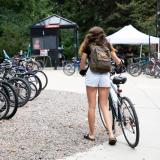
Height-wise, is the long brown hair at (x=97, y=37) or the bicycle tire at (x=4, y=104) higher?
the long brown hair at (x=97, y=37)

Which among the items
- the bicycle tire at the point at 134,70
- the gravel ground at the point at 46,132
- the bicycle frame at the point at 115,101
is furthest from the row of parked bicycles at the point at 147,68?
the bicycle frame at the point at 115,101

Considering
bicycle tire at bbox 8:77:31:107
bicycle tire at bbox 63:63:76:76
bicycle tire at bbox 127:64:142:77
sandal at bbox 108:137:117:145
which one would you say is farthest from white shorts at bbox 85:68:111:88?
bicycle tire at bbox 63:63:76:76

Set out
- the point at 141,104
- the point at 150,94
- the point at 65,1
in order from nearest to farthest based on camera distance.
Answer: the point at 141,104, the point at 150,94, the point at 65,1

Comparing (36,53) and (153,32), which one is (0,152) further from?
(153,32)

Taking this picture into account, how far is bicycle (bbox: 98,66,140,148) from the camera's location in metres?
7.56

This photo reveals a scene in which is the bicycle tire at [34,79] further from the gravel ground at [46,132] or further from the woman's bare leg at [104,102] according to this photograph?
the woman's bare leg at [104,102]

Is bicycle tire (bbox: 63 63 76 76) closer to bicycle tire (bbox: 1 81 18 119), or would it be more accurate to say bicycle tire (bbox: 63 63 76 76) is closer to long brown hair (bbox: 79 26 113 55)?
bicycle tire (bbox: 1 81 18 119)

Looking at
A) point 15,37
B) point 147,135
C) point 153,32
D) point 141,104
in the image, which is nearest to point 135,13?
point 153,32

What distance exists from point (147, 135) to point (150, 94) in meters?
6.85

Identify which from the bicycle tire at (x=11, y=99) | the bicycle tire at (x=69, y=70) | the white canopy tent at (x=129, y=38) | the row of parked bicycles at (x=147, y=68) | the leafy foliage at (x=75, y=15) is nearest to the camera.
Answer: the bicycle tire at (x=11, y=99)

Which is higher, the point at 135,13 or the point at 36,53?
the point at 135,13

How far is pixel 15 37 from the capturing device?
1286 inches

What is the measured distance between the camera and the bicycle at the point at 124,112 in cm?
756

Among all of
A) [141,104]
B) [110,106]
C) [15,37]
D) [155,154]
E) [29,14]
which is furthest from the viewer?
[29,14]
